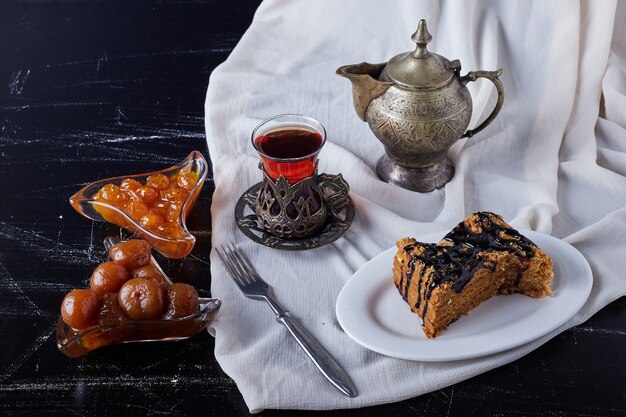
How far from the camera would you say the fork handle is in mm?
1226

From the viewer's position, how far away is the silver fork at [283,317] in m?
1.24

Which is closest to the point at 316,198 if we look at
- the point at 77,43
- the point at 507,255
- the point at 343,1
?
the point at 507,255

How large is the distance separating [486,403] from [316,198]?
1.63 ft

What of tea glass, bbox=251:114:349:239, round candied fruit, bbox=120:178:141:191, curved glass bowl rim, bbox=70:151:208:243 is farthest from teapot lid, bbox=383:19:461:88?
round candied fruit, bbox=120:178:141:191

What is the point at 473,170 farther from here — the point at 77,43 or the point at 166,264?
the point at 77,43

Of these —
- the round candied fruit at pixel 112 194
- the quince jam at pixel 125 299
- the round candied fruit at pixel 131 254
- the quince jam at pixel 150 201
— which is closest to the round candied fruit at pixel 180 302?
the quince jam at pixel 125 299

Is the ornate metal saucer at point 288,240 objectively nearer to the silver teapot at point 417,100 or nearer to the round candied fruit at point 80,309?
the silver teapot at point 417,100

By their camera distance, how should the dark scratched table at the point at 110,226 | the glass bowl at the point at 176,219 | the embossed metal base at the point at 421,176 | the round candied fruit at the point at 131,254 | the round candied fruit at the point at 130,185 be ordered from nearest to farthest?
the dark scratched table at the point at 110,226 → the round candied fruit at the point at 131,254 → the glass bowl at the point at 176,219 → the round candied fruit at the point at 130,185 → the embossed metal base at the point at 421,176

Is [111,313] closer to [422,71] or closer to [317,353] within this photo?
[317,353]

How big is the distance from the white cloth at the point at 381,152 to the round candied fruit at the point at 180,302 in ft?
0.23

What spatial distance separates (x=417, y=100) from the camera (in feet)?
5.09

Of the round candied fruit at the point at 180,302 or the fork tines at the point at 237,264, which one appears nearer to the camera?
the round candied fruit at the point at 180,302

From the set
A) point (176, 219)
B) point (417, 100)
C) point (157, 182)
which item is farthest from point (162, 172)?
point (417, 100)

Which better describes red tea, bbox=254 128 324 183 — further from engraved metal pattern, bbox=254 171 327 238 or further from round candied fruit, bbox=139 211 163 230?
round candied fruit, bbox=139 211 163 230
